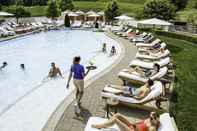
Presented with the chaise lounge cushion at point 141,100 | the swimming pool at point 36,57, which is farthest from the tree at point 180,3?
the chaise lounge cushion at point 141,100

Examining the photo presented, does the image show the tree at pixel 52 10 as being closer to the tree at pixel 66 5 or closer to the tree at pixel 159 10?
the tree at pixel 66 5

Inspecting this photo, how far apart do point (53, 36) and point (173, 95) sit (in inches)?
926

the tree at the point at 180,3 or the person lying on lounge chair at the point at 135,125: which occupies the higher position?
the tree at the point at 180,3

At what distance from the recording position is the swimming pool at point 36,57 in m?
11.7

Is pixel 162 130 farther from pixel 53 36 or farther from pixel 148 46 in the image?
pixel 53 36

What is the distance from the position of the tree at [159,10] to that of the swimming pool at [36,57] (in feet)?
33.8

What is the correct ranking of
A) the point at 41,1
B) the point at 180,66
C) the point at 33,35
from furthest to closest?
1. the point at 41,1
2. the point at 33,35
3. the point at 180,66

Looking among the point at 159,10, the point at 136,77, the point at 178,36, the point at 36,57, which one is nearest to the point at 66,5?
the point at 159,10

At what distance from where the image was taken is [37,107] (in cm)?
871

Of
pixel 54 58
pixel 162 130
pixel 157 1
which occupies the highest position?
pixel 157 1

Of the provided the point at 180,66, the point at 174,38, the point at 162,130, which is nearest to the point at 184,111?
the point at 162,130

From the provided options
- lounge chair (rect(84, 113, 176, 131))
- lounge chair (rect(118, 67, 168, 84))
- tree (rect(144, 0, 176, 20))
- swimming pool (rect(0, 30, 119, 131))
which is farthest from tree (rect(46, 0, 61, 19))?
lounge chair (rect(84, 113, 176, 131))

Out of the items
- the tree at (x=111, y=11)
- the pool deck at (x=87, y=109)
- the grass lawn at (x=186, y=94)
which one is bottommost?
the pool deck at (x=87, y=109)

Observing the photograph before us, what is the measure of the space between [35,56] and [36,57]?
0.36m
